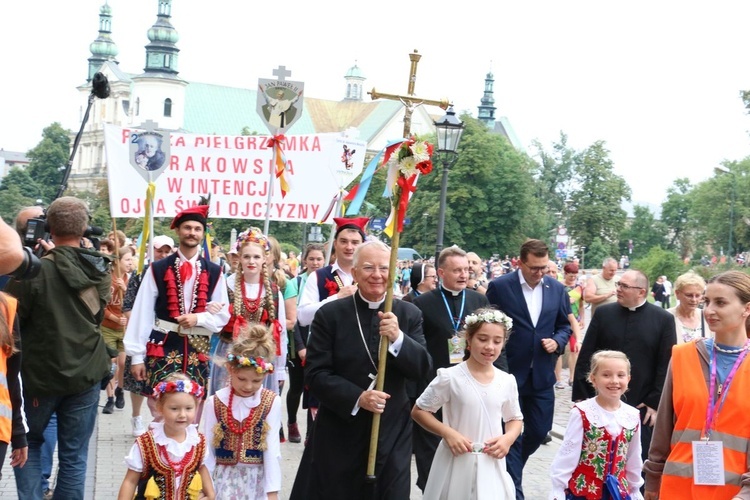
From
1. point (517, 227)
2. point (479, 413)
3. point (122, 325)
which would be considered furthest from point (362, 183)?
point (517, 227)

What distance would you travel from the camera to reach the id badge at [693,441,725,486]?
5.36m

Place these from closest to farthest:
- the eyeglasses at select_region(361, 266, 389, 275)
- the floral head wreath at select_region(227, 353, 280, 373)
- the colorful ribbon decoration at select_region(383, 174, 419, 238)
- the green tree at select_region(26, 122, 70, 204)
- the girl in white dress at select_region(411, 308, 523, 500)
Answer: the eyeglasses at select_region(361, 266, 389, 275)
the girl in white dress at select_region(411, 308, 523, 500)
the colorful ribbon decoration at select_region(383, 174, 419, 238)
the floral head wreath at select_region(227, 353, 280, 373)
the green tree at select_region(26, 122, 70, 204)

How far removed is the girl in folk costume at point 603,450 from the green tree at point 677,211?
12084 cm

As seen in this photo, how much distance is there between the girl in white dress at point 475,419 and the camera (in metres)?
6.43

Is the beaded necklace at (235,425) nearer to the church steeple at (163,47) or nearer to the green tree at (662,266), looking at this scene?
the green tree at (662,266)

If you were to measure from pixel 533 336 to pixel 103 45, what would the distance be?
164288 millimetres

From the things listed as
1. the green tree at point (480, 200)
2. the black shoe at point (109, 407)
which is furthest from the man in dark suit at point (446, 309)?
the green tree at point (480, 200)

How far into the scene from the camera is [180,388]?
615cm

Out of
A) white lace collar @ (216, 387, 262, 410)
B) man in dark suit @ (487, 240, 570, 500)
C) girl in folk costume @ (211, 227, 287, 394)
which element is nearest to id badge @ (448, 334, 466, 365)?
man in dark suit @ (487, 240, 570, 500)

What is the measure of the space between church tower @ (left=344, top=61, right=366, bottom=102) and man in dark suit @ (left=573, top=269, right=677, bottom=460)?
178 meters

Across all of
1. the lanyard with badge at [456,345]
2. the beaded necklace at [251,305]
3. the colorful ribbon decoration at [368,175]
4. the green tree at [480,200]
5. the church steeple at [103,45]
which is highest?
the church steeple at [103,45]

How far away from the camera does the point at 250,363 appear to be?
22.0 feet

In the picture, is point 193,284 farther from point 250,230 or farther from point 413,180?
point 413,180

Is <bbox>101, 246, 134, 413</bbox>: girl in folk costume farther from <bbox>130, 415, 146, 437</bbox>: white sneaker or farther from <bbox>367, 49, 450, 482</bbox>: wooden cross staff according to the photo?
<bbox>367, 49, 450, 482</bbox>: wooden cross staff
